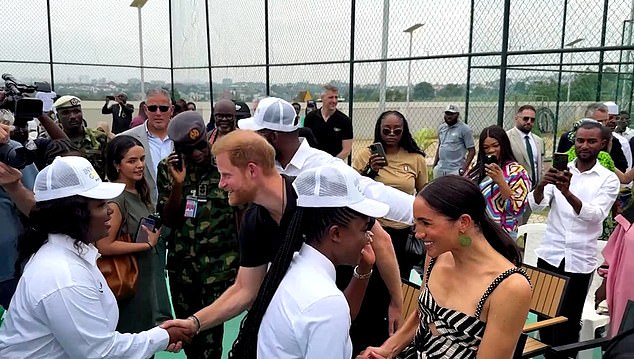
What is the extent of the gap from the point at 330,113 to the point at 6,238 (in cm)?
400

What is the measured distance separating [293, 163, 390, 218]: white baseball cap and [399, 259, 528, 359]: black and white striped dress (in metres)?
0.48

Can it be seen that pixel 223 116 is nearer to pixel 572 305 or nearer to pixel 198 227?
pixel 198 227

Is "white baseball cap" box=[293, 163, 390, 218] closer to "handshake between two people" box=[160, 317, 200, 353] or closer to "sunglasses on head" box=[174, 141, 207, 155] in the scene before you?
"handshake between two people" box=[160, 317, 200, 353]

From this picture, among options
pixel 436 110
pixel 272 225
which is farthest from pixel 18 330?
pixel 436 110

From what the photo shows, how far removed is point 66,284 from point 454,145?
539 centimetres

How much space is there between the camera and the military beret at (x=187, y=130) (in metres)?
2.84

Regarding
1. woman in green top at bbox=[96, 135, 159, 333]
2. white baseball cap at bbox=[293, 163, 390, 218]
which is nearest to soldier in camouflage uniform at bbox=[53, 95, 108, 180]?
woman in green top at bbox=[96, 135, 159, 333]

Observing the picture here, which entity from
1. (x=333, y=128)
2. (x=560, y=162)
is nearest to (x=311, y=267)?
(x=560, y=162)

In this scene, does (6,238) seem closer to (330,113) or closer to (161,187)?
(161,187)

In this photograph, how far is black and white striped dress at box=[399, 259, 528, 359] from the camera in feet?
5.65

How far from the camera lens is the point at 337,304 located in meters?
1.34

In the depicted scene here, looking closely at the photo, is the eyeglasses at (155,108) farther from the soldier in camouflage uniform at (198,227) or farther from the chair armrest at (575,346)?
the chair armrest at (575,346)

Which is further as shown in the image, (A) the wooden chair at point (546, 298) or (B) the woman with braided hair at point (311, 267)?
(A) the wooden chair at point (546, 298)

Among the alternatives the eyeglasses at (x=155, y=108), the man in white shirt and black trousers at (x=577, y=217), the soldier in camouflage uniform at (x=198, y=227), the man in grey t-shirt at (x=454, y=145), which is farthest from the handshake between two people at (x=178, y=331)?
the man in grey t-shirt at (x=454, y=145)
